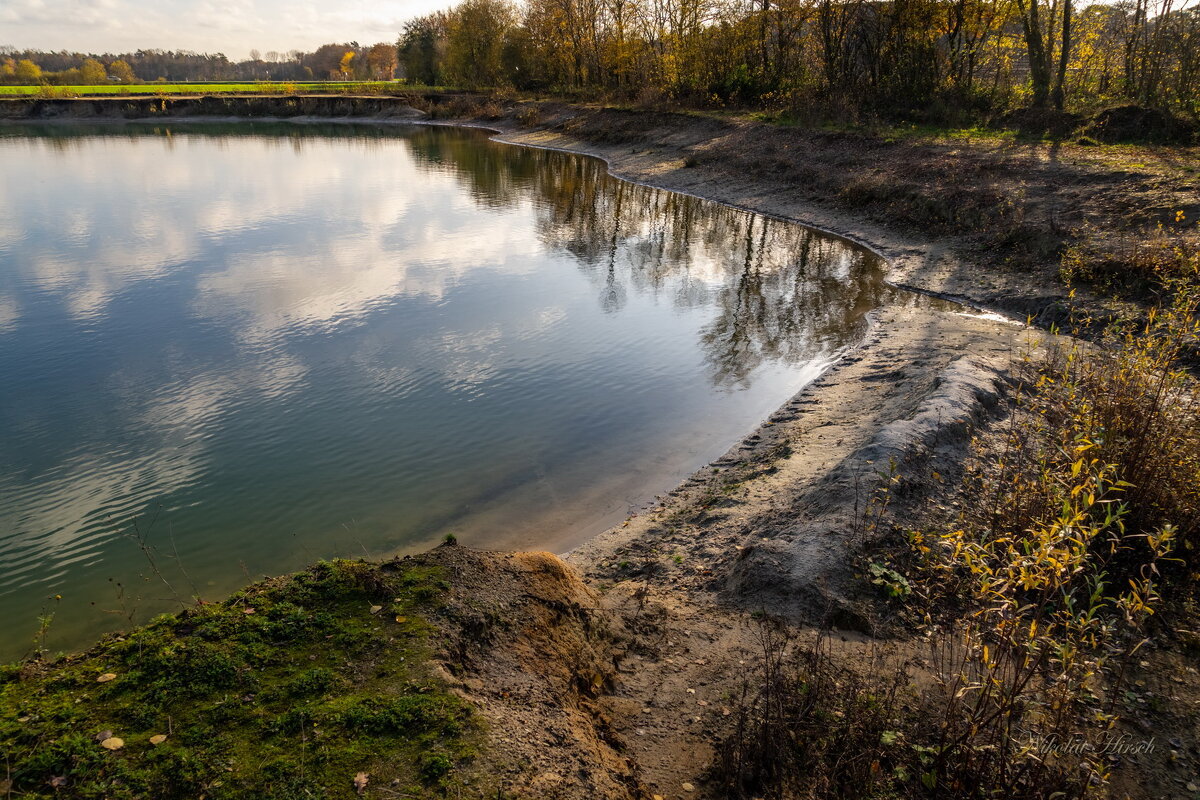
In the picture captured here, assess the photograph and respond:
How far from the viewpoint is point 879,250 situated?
17281 mm

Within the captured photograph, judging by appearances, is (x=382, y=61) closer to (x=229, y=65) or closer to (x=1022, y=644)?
(x=229, y=65)

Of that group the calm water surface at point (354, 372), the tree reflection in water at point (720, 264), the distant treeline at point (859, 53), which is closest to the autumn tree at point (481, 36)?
the distant treeline at point (859, 53)

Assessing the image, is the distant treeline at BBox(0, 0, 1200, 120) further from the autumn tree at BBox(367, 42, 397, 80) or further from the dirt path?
the autumn tree at BBox(367, 42, 397, 80)

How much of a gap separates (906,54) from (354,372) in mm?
25656

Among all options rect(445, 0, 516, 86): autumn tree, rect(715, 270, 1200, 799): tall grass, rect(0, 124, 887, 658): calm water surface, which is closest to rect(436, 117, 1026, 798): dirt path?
rect(715, 270, 1200, 799): tall grass

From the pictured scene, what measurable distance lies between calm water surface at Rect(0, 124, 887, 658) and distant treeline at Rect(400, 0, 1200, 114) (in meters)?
10.5

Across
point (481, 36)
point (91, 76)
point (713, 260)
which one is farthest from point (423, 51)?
point (713, 260)

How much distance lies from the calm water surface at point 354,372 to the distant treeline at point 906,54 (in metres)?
10.5

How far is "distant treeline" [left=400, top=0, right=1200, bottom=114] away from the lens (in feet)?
67.5

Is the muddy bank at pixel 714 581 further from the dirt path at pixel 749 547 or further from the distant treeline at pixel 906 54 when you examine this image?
the distant treeline at pixel 906 54

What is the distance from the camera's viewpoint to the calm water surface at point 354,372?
6996mm

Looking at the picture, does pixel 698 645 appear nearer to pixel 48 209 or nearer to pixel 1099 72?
pixel 48 209

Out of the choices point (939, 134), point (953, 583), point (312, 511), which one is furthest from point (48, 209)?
point (939, 134)

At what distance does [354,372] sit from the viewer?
10.6m
